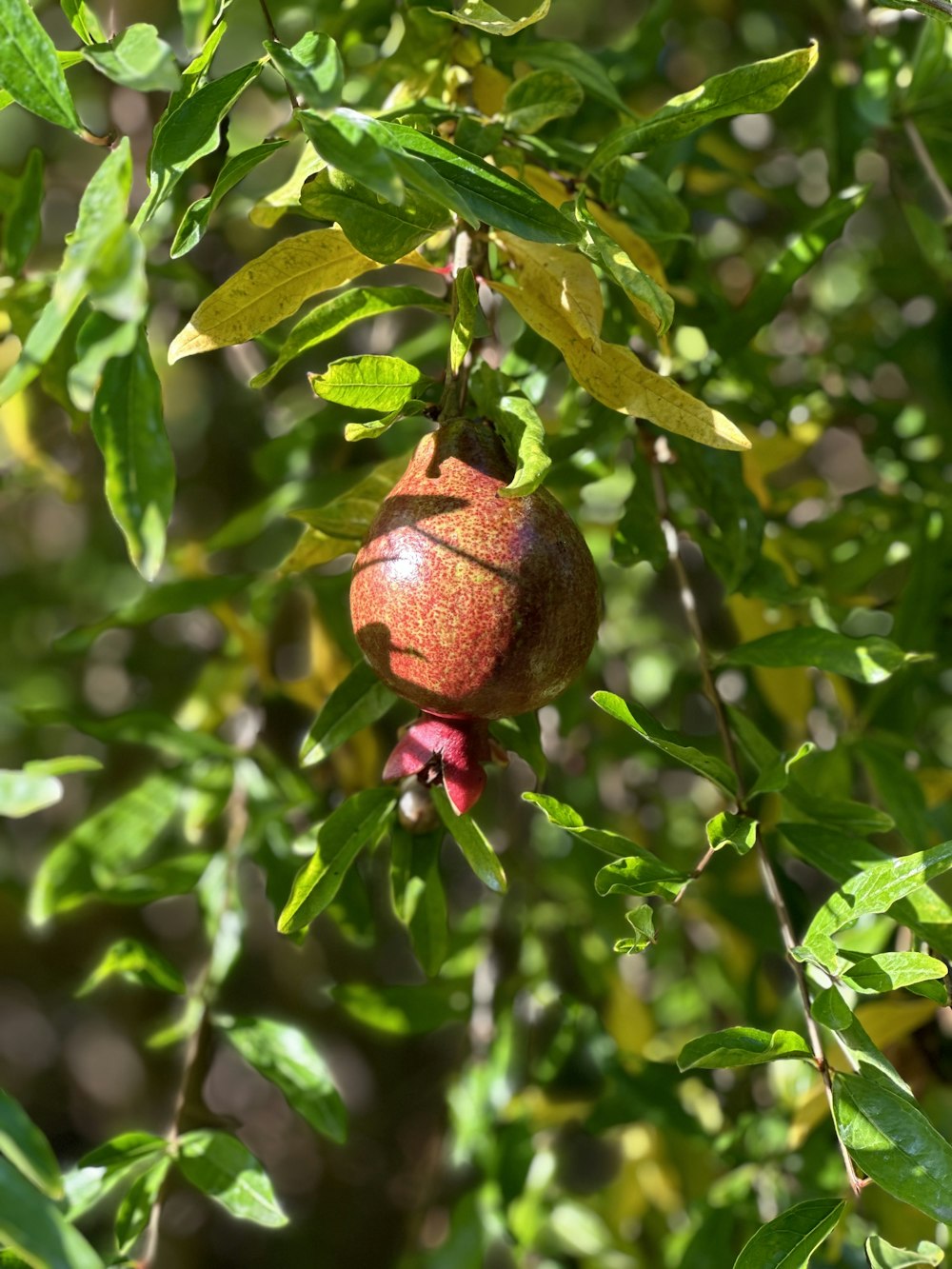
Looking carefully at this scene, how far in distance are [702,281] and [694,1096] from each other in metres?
1.08

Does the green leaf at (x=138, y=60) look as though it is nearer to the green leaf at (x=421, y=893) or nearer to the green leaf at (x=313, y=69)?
the green leaf at (x=313, y=69)

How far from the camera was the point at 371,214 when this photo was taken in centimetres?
81

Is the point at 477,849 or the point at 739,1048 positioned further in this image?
the point at 477,849

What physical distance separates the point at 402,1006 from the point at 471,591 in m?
0.74

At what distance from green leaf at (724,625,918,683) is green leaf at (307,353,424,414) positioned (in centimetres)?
38

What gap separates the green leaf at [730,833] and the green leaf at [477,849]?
0.47 feet

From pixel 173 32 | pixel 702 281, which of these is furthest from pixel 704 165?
pixel 173 32

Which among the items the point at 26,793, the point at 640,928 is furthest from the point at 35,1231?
the point at 640,928

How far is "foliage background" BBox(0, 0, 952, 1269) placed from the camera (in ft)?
4.21

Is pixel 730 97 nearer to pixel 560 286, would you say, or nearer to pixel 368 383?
pixel 560 286

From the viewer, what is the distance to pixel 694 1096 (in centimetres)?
173

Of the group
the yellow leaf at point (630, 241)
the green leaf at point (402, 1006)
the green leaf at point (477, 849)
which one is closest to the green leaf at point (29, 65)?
the yellow leaf at point (630, 241)

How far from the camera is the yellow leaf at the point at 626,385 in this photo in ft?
2.69

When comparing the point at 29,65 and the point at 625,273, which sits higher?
the point at 29,65
